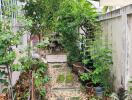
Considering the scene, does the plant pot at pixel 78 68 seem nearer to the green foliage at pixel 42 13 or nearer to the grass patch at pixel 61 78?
the grass patch at pixel 61 78

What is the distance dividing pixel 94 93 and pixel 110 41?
1.67 m

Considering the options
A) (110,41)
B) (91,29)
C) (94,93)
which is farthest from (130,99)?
(91,29)

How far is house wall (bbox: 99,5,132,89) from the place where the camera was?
727 centimetres

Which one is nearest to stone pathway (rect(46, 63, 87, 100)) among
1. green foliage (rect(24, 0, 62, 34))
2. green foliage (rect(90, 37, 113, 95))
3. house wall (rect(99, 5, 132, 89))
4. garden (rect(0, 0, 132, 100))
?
garden (rect(0, 0, 132, 100))

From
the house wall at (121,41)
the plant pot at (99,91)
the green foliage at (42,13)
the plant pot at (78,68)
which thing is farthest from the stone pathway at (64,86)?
the green foliage at (42,13)

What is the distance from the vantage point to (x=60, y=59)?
1485 centimetres

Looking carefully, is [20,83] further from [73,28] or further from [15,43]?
[73,28]

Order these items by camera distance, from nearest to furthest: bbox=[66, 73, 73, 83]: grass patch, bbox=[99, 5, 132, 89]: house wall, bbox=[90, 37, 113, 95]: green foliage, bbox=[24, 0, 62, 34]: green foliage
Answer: bbox=[99, 5, 132, 89]: house wall → bbox=[90, 37, 113, 95]: green foliage → bbox=[66, 73, 73, 83]: grass patch → bbox=[24, 0, 62, 34]: green foliage

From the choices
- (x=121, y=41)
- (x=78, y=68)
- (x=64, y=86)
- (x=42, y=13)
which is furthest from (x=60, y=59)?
(x=121, y=41)

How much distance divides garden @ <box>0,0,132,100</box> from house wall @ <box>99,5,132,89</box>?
0.27 meters

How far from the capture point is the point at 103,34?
33.8 ft

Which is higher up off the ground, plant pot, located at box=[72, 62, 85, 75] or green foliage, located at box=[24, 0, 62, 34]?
green foliage, located at box=[24, 0, 62, 34]

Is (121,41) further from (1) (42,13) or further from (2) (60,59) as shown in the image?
(2) (60,59)

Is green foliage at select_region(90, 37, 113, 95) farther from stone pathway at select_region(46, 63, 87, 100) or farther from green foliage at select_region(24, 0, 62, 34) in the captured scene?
green foliage at select_region(24, 0, 62, 34)
